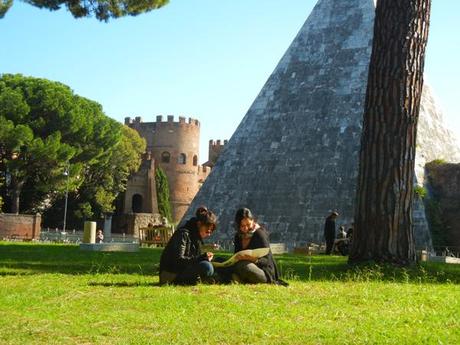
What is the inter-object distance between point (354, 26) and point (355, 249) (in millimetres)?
12652

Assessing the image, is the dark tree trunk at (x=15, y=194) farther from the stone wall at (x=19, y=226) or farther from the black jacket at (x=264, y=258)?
the black jacket at (x=264, y=258)

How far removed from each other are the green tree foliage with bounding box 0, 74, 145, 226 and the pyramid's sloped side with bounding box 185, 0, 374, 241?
656 inches

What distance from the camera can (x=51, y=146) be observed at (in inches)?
1352

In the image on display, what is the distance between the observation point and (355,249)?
8.91 metres

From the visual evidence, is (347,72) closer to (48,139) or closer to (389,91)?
(389,91)

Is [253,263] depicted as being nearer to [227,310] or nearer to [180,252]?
[180,252]

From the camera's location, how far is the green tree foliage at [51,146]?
34.2m

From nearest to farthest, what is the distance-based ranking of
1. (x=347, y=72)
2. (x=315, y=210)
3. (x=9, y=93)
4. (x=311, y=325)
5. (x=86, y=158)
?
(x=311, y=325) < (x=315, y=210) < (x=347, y=72) < (x=9, y=93) < (x=86, y=158)

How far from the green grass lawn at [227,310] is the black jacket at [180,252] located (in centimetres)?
26

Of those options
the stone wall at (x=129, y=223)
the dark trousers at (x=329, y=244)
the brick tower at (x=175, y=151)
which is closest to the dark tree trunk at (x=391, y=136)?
the dark trousers at (x=329, y=244)

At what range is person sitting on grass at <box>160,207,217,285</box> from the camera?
6.50 metres

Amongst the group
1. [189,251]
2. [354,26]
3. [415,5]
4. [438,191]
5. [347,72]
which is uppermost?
[354,26]

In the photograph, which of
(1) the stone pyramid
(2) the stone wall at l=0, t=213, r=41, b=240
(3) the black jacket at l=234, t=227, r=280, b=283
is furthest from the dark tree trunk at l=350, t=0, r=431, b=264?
(2) the stone wall at l=0, t=213, r=41, b=240

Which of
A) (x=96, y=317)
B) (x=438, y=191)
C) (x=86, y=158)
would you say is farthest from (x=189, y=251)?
(x=86, y=158)
